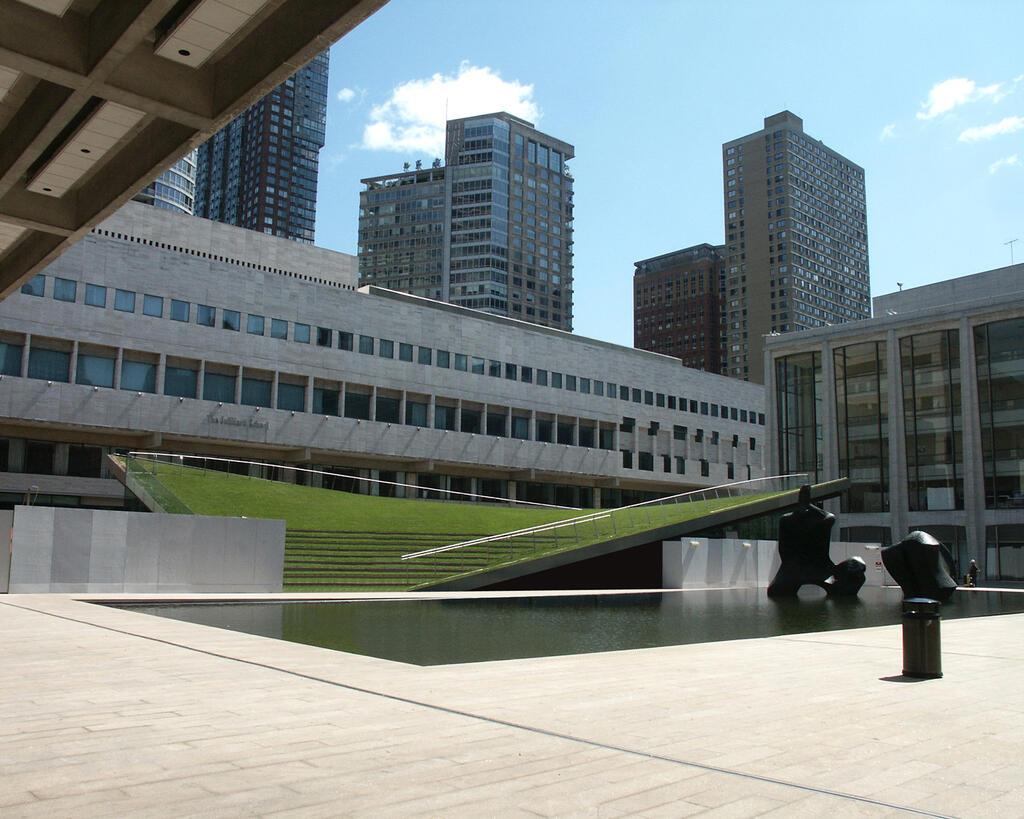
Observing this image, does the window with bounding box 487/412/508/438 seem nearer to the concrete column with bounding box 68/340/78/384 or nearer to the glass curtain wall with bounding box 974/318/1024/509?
the concrete column with bounding box 68/340/78/384

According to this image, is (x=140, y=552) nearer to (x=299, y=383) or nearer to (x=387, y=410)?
(x=299, y=383)

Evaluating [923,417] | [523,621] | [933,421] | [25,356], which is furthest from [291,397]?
[933,421]

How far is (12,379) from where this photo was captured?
43219 mm

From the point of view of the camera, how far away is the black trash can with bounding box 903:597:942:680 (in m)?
9.69

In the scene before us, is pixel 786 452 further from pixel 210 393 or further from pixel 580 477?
pixel 210 393

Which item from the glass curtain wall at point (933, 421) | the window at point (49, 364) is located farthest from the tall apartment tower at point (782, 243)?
the window at point (49, 364)

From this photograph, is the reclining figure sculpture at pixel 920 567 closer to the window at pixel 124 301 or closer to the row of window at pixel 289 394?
the row of window at pixel 289 394

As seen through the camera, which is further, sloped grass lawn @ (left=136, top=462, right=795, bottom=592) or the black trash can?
sloped grass lawn @ (left=136, top=462, right=795, bottom=592)

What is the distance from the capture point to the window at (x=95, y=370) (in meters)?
45.7

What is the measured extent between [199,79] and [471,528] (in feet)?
94.8

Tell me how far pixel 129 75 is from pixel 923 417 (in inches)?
2184

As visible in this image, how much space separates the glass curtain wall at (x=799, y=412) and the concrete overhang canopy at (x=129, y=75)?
180 ft

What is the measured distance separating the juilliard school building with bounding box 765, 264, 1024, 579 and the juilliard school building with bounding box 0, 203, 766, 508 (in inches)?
556

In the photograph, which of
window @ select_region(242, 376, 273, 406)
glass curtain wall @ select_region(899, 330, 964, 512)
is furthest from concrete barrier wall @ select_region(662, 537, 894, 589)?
window @ select_region(242, 376, 273, 406)
